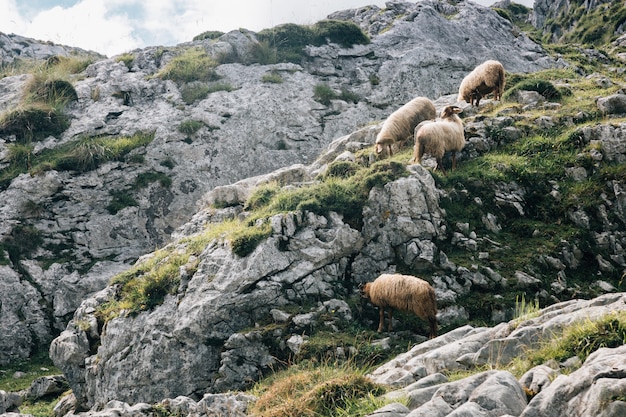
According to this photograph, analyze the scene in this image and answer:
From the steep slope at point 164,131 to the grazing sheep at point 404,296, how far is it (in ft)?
44.2

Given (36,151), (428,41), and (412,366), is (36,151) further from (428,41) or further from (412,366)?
(428,41)

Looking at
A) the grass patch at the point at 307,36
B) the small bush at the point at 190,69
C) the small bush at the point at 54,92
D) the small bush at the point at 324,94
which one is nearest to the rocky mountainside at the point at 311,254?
the small bush at the point at 54,92

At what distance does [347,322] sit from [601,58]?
3188cm

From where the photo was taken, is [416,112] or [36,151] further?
[36,151]

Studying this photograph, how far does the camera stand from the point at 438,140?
16438mm

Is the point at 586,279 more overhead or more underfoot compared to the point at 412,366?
more underfoot

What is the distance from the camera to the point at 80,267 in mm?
21938

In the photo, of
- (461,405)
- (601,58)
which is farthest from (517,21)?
(461,405)

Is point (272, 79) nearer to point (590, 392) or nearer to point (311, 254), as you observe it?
point (311, 254)

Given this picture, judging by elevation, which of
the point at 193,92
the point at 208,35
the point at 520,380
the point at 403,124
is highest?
the point at 208,35

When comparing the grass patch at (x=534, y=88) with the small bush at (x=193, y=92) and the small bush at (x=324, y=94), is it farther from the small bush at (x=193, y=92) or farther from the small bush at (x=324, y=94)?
the small bush at (x=193, y=92)

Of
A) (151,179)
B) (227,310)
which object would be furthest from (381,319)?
(151,179)

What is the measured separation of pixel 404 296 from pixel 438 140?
621 centimetres

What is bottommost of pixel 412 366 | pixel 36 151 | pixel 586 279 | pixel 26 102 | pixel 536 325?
pixel 586 279
